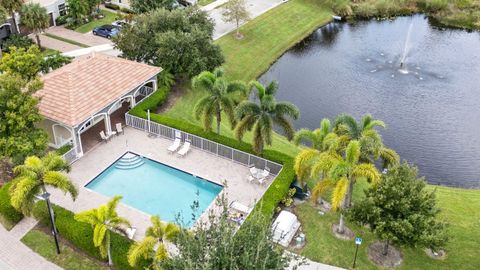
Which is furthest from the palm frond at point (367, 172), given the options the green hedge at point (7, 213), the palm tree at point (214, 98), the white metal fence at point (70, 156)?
the green hedge at point (7, 213)

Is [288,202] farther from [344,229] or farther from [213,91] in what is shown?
[213,91]

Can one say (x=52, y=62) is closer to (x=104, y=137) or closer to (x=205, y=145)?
(x=104, y=137)

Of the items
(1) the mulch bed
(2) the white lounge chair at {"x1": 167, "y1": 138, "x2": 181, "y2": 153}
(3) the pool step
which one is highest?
(1) the mulch bed

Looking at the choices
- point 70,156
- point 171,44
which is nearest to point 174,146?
point 70,156

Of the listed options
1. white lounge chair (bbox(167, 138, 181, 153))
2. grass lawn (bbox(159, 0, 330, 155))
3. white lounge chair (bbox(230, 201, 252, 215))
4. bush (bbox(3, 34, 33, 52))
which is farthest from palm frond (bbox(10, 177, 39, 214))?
bush (bbox(3, 34, 33, 52))

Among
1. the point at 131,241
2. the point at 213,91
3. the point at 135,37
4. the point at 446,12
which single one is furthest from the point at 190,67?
the point at 446,12

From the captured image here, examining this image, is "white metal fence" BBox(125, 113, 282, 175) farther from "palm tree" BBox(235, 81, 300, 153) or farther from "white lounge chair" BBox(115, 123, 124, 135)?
"palm tree" BBox(235, 81, 300, 153)
